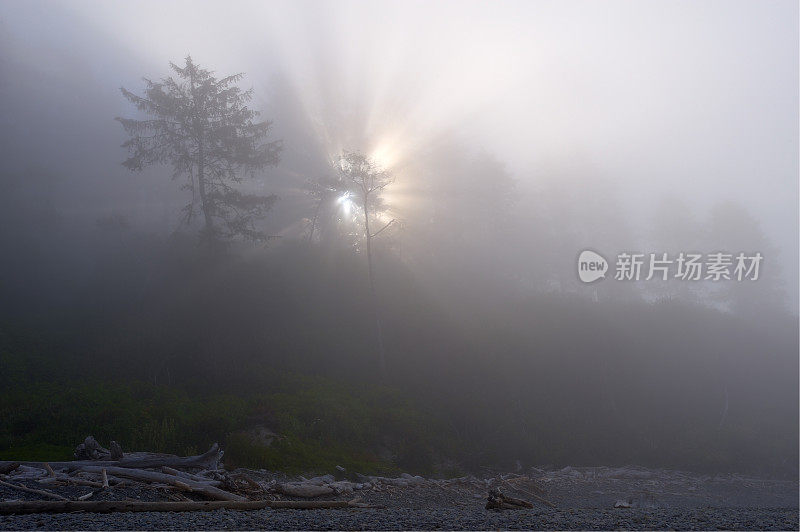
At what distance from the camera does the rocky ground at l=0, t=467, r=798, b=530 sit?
6.40 m

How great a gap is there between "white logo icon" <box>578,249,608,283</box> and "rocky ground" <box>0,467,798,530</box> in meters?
9.51

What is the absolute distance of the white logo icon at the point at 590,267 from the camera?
80.6 feet

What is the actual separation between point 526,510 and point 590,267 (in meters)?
19.1

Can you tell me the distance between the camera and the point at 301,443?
15.0 m

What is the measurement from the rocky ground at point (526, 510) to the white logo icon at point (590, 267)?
9.51 m

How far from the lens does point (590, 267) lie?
25672 mm

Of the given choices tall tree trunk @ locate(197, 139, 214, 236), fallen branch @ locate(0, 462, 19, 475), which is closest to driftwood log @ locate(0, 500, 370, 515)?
fallen branch @ locate(0, 462, 19, 475)

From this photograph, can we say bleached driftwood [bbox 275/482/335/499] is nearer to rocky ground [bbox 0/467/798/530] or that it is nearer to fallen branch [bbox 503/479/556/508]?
rocky ground [bbox 0/467/798/530]

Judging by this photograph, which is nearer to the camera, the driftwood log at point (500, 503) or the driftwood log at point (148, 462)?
the driftwood log at point (500, 503)

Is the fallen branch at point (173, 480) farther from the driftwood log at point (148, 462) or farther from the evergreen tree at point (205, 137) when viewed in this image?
the evergreen tree at point (205, 137)

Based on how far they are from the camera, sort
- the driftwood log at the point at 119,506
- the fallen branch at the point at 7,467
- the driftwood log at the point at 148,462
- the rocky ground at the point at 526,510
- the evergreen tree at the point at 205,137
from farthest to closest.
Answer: the evergreen tree at the point at 205,137 < the driftwood log at the point at 148,462 < the fallen branch at the point at 7,467 < the driftwood log at the point at 119,506 < the rocky ground at the point at 526,510

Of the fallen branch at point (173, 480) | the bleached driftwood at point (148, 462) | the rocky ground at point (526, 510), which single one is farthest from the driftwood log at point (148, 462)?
the rocky ground at point (526, 510)

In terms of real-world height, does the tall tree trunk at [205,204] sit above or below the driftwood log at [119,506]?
above

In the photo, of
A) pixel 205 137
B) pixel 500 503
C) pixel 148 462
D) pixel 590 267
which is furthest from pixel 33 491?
pixel 590 267
